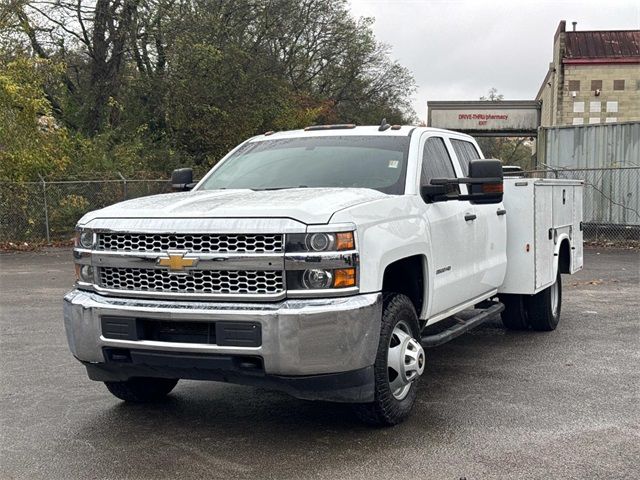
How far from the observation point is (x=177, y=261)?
432cm

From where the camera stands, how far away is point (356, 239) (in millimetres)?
4250

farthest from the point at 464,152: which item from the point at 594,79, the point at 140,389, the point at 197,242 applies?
the point at 594,79

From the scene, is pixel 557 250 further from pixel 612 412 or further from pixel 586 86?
pixel 586 86

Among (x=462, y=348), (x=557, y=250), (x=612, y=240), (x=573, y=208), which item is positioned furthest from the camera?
(x=612, y=240)

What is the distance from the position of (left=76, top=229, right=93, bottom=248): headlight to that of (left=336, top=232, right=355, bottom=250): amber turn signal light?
1.63m

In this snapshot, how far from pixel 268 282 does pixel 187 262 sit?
50cm

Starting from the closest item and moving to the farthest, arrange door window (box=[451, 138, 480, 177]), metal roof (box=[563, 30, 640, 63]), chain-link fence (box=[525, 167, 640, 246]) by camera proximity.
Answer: door window (box=[451, 138, 480, 177]) → chain-link fence (box=[525, 167, 640, 246]) → metal roof (box=[563, 30, 640, 63])

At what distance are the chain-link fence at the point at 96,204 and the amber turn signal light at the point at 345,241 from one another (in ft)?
50.1

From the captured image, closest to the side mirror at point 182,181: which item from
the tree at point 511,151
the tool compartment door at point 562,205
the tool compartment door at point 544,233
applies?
the tool compartment door at point 544,233

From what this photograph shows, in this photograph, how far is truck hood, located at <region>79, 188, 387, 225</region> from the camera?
4246 mm

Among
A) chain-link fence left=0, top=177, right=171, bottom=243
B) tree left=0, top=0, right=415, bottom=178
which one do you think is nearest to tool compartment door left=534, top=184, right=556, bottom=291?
chain-link fence left=0, top=177, right=171, bottom=243

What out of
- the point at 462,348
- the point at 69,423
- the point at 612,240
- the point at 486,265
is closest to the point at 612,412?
the point at 486,265

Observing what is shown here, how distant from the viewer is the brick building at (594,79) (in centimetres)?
3816

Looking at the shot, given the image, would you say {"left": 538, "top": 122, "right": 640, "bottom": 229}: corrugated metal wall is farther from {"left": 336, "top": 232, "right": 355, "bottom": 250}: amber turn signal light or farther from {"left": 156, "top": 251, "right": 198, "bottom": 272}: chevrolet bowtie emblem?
{"left": 156, "top": 251, "right": 198, "bottom": 272}: chevrolet bowtie emblem
